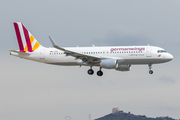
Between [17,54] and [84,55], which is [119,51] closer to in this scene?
[84,55]

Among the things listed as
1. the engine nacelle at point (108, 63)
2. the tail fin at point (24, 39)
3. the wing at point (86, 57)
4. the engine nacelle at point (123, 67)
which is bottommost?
the engine nacelle at point (108, 63)

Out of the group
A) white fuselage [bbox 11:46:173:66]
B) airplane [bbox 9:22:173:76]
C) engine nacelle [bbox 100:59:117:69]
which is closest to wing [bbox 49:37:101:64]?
airplane [bbox 9:22:173:76]

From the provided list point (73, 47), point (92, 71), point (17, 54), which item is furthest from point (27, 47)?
point (92, 71)

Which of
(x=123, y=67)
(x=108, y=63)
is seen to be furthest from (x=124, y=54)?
(x=123, y=67)

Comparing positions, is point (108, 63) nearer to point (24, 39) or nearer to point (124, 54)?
point (124, 54)

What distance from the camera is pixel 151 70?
58781mm

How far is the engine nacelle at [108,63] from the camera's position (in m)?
56.3

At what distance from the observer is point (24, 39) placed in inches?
2591

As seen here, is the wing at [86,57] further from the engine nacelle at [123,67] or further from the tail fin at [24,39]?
the tail fin at [24,39]

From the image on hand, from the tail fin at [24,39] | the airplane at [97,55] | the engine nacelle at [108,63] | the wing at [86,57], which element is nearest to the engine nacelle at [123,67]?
the airplane at [97,55]

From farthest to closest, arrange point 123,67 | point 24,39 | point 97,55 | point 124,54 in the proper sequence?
point 24,39 < point 123,67 < point 97,55 < point 124,54

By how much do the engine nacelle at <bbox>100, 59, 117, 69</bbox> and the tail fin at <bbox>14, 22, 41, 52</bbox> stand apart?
1456cm

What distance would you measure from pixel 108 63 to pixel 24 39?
1865 centimetres

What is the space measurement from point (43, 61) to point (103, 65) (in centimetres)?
1245
